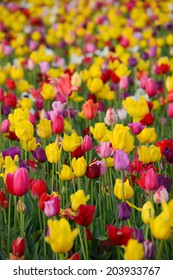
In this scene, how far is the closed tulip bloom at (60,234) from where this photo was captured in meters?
2.07

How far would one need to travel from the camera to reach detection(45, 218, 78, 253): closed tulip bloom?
207 centimetres

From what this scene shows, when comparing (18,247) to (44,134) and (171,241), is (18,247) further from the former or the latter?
(44,134)

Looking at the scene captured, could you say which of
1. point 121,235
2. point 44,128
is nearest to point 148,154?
point 44,128

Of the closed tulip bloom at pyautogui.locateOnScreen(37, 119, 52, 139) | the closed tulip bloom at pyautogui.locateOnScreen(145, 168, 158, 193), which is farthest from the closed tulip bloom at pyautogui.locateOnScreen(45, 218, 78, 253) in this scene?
the closed tulip bloom at pyautogui.locateOnScreen(37, 119, 52, 139)

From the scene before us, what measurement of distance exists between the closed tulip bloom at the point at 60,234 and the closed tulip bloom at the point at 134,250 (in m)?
0.20

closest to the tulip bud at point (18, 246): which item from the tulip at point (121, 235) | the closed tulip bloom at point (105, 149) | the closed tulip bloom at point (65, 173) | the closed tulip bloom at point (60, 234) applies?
the closed tulip bloom at point (60, 234)

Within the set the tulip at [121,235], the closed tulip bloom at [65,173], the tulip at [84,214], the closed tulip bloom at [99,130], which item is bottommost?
the tulip at [121,235]

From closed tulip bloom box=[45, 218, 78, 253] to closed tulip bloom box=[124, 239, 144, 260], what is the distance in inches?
7.9

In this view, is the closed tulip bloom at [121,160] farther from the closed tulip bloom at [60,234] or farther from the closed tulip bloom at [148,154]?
the closed tulip bloom at [60,234]

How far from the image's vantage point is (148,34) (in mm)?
6977

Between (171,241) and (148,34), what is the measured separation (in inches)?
181

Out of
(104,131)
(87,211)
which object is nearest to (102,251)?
(87,211)

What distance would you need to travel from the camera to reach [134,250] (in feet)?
6.67

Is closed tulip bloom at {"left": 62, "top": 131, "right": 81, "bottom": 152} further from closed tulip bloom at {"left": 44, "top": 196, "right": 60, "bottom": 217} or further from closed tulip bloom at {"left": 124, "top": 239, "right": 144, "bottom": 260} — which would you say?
closed tulip bloom at {"left": 124, "top": 239, "right": 144, "bottom": 260}
